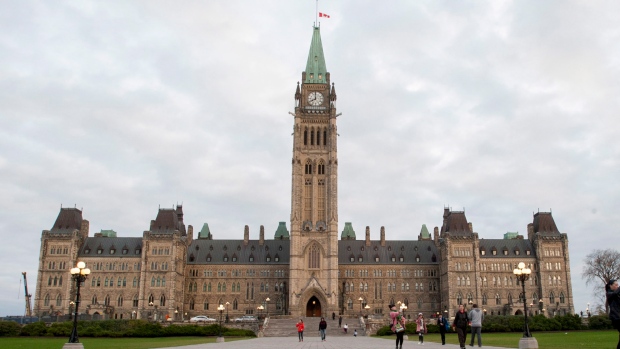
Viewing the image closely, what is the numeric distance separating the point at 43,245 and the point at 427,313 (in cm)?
7319

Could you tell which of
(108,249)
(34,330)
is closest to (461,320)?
(34,330)

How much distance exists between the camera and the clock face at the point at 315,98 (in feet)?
393

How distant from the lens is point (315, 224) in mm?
111688

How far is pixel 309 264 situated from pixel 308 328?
26.3 metres

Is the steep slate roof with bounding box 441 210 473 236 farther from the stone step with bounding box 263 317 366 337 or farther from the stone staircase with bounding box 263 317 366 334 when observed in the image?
the stone step with bounding box 263 317 366 337

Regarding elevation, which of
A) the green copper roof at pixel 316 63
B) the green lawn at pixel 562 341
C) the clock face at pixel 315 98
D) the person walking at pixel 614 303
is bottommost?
the green lawn at pixel 562 341

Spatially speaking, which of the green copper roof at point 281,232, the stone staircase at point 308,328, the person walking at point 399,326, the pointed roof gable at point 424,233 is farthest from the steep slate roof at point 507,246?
the person walking at point 399,326

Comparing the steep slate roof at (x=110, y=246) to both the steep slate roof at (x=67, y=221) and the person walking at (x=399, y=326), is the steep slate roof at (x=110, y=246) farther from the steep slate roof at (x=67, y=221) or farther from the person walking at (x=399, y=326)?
the person walking at (x=399, y=326)

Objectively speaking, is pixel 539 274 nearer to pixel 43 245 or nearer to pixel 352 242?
pixel 352 242

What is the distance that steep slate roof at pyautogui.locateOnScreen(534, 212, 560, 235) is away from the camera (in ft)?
387

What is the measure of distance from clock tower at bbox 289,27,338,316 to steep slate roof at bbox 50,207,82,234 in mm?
41155

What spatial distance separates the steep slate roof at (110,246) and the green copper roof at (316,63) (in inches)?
1804

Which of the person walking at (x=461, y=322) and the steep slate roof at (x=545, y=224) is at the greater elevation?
the steep slate roof at (x=545, y=224)

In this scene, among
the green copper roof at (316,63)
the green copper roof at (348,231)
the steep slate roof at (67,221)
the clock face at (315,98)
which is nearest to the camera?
the steep slate roof at (67,221)
